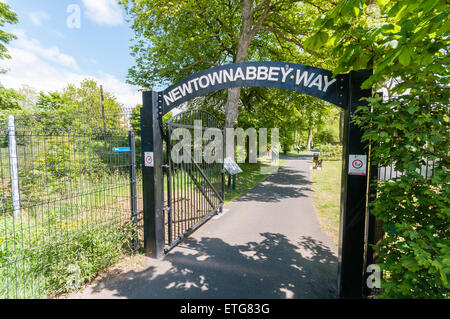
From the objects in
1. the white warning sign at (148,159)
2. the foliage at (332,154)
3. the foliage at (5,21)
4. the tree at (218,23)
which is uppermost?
the foliage at (5,21)

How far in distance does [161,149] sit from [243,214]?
3.72 m

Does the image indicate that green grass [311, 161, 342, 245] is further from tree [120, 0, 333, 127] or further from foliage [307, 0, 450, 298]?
tree [120, 0, 333, 127]

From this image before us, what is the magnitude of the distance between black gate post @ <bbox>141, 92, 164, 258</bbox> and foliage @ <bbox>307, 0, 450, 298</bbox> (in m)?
2.83

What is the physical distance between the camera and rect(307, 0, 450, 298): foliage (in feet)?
5.78

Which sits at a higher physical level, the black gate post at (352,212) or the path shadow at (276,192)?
the black gate post at (352,212)

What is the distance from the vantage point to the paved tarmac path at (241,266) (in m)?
3.17

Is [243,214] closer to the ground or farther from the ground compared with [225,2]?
closer to the ground

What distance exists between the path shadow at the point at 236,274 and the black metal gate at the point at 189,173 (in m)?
0.68

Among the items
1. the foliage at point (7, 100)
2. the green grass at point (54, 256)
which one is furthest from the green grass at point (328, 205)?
the foliage at point (7, 100)

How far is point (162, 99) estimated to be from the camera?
403 cm

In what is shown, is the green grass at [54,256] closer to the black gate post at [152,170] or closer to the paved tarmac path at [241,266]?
the paved tarmac path at [241,266]

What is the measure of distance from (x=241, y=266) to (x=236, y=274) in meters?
0.27
